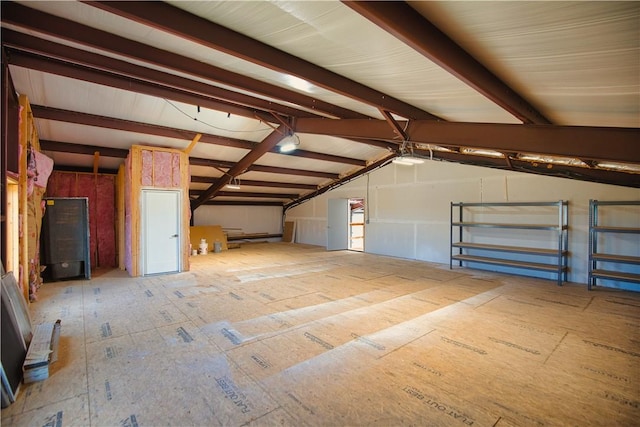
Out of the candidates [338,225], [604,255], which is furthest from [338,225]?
[604,255]

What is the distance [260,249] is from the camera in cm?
995

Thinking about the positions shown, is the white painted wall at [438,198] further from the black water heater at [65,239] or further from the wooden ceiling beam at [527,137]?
the black water heater at [65,239]

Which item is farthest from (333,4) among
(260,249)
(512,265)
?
(260,249)

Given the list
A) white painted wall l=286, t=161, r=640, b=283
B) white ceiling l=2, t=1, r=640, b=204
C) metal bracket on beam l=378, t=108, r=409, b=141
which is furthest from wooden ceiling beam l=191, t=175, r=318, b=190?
metal bracket on beam l=378, t=108, r=409, b=141

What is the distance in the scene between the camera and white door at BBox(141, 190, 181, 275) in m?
5.80

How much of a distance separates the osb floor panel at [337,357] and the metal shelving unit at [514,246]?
0.66 metres

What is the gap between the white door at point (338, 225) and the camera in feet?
32.0

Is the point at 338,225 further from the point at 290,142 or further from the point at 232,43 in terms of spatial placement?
the point at 232,43

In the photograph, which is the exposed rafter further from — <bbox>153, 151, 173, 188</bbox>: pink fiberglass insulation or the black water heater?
the black water heater

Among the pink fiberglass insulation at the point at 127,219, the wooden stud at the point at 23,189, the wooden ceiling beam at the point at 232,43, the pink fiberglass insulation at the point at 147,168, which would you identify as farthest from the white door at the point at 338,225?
the wooden stud at the point at 23,189

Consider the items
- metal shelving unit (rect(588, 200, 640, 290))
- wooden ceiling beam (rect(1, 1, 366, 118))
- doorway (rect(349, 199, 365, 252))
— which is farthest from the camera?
doorway (rect(349, 199, 365, 252))

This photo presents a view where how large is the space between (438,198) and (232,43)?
6.47 metres

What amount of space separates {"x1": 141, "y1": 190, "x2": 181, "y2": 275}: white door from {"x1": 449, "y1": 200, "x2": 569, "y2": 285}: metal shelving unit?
19.9 feet

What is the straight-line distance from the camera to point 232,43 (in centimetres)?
218
